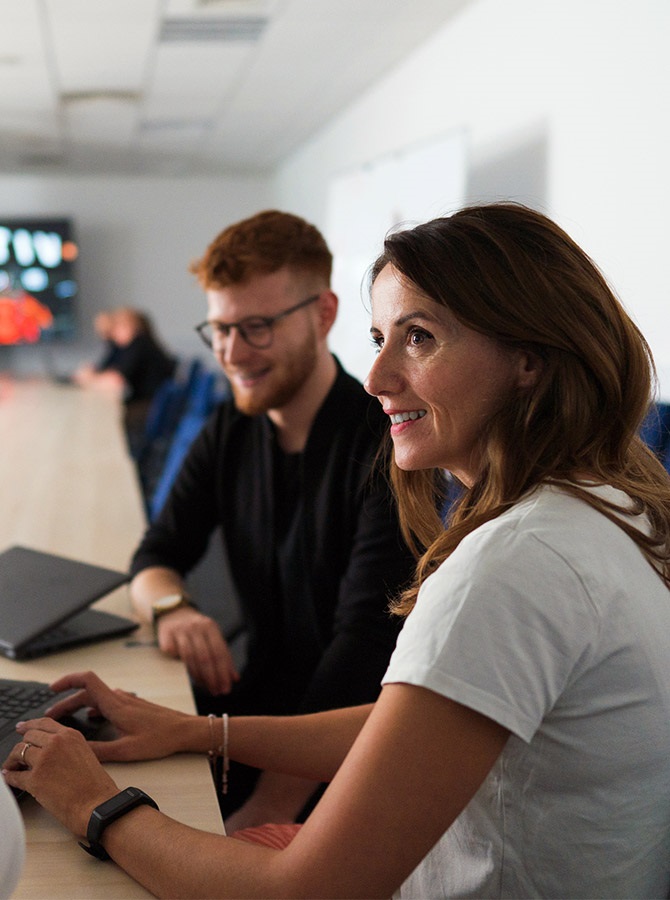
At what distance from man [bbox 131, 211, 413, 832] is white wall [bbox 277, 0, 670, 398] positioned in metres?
0.85

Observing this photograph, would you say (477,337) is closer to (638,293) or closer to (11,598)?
(11,598)

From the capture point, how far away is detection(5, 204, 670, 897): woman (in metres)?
0.72

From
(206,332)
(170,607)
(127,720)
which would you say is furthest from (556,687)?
(206,332)

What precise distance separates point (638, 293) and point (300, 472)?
1466 mm

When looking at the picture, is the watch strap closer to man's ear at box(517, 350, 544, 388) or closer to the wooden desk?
the wooden desk

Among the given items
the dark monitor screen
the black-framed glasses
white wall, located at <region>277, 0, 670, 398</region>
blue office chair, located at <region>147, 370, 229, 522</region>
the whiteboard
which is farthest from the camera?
the dark monitor screen

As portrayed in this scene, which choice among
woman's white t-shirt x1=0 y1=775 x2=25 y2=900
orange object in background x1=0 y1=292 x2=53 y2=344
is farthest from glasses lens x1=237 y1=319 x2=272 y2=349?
orange object in background x1=0 y1=292 x2=53 y2=344

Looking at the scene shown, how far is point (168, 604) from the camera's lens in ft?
4.91

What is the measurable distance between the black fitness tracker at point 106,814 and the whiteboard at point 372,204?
9.14ft

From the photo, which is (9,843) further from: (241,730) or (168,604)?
(168,604)

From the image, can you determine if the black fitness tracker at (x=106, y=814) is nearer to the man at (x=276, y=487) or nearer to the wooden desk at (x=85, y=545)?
the wooden desk at (x=85, y=545)

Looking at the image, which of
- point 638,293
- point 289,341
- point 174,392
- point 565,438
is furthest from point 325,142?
point 565,438

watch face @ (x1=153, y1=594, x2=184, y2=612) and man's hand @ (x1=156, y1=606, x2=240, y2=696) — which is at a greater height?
watch face @ (x1=153, y1=594, x2=184, y2=612)

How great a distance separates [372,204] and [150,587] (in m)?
3.56
